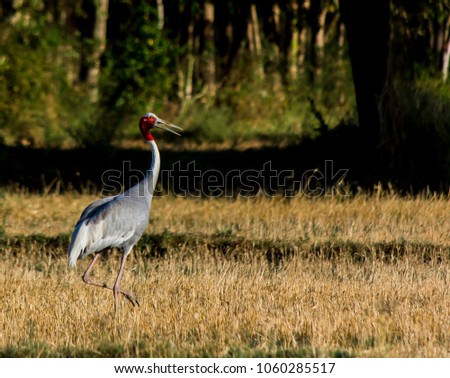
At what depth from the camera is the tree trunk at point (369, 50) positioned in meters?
15.8

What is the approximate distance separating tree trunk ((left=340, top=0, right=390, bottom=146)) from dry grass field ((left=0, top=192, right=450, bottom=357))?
208 cm

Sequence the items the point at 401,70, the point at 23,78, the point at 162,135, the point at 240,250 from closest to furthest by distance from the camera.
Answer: the point at 240,250
the point at 401,70
the point at 23,78
the point at 162,135

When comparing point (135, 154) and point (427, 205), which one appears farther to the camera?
point (135, 154)

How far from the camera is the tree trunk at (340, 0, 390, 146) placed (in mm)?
15844

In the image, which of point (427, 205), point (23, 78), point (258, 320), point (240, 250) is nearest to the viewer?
point (258, 320)

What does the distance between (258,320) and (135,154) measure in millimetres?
13257

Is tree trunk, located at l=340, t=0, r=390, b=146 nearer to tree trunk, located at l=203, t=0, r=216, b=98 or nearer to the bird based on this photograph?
the bird

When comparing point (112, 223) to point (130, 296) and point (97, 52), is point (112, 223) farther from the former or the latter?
point (97, 52)

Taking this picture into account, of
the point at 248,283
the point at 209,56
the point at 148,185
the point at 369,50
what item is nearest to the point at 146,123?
the point at 148,185

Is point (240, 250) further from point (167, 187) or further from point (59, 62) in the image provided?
point (59, 62)

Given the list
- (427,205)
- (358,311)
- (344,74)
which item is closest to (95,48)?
(344,74)

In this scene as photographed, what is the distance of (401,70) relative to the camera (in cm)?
1703

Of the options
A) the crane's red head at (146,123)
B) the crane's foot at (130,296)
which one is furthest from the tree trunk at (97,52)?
the crane's foot at (130,296)

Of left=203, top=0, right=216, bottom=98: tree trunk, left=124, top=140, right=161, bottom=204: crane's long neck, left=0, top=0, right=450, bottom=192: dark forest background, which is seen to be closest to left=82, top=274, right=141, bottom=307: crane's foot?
left=124, top=140, right=161, bottom=204: crane's long neck
